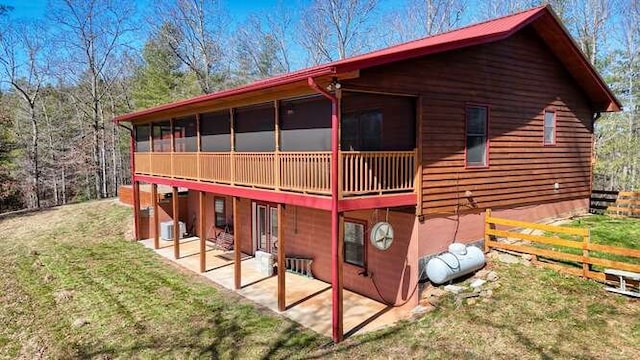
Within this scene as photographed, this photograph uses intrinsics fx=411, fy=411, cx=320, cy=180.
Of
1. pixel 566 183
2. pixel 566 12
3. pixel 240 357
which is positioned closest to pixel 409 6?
pixel 566 12

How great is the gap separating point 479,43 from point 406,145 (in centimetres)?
256

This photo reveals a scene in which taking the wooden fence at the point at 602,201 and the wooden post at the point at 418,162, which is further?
the wooden fence at the point at 602,201

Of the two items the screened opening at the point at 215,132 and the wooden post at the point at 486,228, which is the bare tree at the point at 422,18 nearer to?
the screened opening at the point at 215,132

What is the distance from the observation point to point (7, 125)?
2538 cm

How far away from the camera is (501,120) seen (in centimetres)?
1021

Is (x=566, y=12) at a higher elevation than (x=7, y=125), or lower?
higher

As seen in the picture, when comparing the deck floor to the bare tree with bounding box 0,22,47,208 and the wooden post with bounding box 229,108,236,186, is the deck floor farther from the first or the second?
the bare tree with bounding box 0,22,47,208

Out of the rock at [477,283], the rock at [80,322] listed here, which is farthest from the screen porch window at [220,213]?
the rock at [477,283]

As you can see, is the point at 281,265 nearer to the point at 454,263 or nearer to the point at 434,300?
the point at 434,300

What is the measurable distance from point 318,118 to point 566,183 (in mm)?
8170

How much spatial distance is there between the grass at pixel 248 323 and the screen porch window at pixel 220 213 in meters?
3.69

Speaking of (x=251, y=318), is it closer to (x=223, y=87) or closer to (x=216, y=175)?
(x=216, y=175)

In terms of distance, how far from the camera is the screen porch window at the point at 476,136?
963 centimetres

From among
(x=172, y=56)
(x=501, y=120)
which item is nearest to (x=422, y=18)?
(x=501, y=120)
